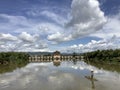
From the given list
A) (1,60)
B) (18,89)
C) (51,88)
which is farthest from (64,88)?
(1,60)

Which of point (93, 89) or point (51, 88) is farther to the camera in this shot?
point (51, 88)

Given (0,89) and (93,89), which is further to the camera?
(0,89)

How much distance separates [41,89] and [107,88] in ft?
38.4

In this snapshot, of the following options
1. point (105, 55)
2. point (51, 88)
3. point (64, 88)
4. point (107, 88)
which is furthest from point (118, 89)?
point (105, 55)

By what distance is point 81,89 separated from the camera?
38781 mm

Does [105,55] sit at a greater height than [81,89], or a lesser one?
greater

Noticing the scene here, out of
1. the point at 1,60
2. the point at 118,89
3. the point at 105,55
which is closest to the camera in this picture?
the point at 118,89

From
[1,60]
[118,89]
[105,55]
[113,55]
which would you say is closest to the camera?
[118,89]

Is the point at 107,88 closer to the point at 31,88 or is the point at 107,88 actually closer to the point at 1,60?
the point at 31,88

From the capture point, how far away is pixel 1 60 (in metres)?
119

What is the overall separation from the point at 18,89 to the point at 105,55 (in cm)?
10591

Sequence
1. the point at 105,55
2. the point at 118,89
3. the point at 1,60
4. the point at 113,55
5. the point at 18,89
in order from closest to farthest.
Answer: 1. the point at 118,89
2. the point at 18,89
3. the point at 1,60
4. the point at 113,55
5. the point at 105,55

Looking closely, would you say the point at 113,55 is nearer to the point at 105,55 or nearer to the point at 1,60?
the point at 105,55

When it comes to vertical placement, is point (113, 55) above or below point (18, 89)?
above
